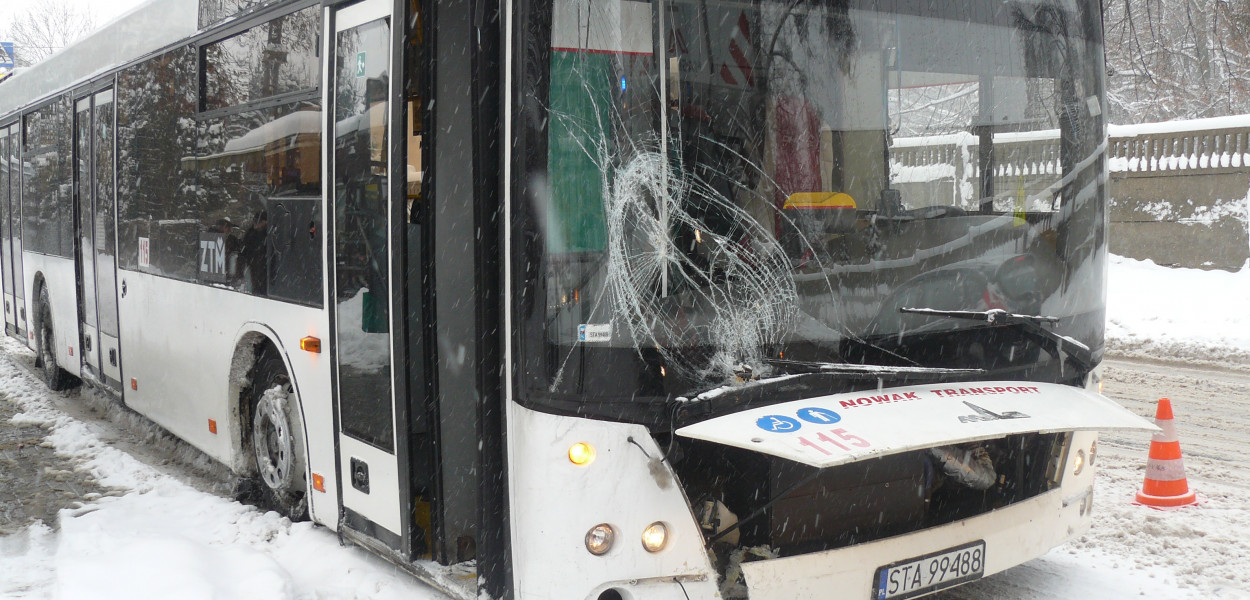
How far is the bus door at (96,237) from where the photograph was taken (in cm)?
841

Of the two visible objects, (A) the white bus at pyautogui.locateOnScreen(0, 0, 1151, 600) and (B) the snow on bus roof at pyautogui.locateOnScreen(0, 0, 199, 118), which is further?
(B) the snow on bus roof at pyautogui.locateOnScreen(0, 0, 199, 118)

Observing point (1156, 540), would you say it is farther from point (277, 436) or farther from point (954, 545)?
point (277, 436)

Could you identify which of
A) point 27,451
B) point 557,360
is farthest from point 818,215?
point 27,451

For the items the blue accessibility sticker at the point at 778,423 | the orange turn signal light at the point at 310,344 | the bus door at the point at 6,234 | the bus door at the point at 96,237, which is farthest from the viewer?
the bus door at the point at 6,234

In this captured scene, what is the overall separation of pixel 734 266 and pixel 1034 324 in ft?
4.44

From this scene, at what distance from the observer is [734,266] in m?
3.84

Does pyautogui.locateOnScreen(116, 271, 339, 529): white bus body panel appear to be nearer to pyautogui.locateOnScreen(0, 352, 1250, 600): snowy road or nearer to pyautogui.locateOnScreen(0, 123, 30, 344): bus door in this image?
pyautogui.locateOnScreen(0, 352, 1250, 600): snowy road

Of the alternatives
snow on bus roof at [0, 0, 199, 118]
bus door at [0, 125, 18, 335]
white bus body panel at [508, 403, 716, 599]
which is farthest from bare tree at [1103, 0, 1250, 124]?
bus door at [0, 125, 18, 335]

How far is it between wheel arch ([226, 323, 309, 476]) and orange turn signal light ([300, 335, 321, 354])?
387mm

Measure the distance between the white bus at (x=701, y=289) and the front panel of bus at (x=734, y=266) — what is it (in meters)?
Result: 0.01

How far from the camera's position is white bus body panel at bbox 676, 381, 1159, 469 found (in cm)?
339

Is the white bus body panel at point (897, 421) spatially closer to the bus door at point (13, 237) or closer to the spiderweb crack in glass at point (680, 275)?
the spiderweb crack in glass at point (680, 275)

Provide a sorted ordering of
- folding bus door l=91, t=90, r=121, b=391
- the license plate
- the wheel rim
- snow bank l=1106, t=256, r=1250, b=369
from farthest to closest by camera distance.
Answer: snow bank l=1106, t=256, r=1250, b=369
folding bus door l=91, t=90, r=121, b=391
the wheel rim
the license plate

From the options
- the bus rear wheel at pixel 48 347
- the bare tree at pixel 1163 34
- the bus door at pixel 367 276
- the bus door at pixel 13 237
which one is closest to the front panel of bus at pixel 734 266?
the bus door at pixel 367 276
